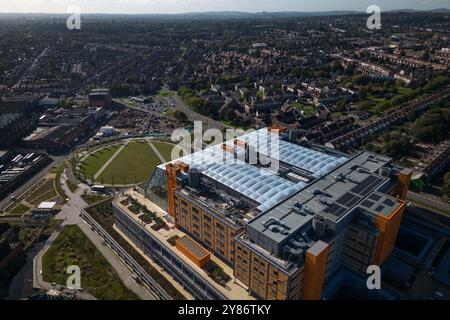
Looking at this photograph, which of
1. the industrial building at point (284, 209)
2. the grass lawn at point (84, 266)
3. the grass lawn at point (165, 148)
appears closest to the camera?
the industrial building at point (284, 209)

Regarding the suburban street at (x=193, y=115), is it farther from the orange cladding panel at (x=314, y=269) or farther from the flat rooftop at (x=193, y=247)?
the orange cladding panel at (x=314, y=269)

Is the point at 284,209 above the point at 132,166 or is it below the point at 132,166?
above

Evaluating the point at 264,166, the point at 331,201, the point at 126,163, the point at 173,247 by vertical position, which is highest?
the point at 264,166

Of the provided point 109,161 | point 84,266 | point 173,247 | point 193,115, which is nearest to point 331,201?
point 173,247

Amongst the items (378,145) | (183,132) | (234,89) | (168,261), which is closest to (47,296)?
(168,261)

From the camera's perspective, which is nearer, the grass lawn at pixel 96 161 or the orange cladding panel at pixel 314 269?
the orange cladding panel at pixel 314 269

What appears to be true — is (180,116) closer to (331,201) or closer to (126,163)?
(126,163)

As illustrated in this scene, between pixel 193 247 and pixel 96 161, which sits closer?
pixel 193 247

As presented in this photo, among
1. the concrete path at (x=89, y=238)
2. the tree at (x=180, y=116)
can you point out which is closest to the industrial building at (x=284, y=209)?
the concrete path at (x=89, y=238)

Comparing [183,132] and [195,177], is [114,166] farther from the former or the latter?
[195,177]
